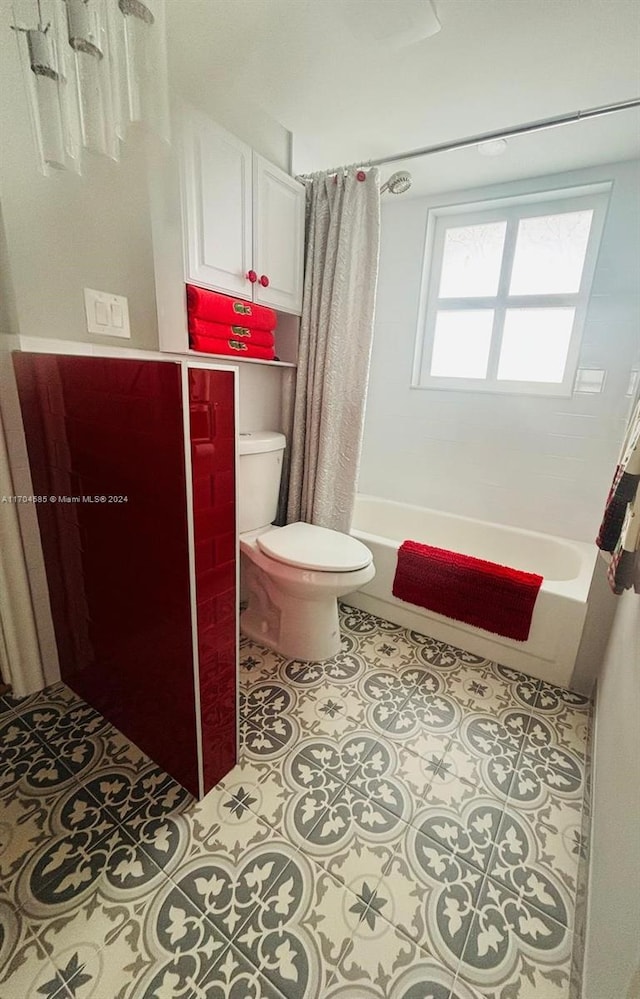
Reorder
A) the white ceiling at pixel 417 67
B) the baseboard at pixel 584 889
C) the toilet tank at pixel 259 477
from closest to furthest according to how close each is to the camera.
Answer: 1. the baseboard at pixel 584 889
2. the white ceiling at pixel 417 67
3. the toilet tank at pixel 259 477

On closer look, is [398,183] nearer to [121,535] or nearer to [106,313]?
[106,313]

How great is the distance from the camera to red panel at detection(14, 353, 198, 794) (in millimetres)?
817

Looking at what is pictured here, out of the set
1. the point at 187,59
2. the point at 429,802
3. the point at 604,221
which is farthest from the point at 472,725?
the point at 187,59

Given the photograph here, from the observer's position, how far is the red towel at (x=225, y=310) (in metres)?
1.32

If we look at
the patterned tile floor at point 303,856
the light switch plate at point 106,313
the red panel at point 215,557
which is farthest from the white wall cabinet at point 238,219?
the patterned tile floor at point 303,856

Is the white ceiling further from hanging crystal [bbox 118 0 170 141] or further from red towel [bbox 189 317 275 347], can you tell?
red towel [bbox 189 317 275 347]

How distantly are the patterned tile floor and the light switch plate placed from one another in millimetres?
1239

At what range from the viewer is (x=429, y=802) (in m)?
1.07

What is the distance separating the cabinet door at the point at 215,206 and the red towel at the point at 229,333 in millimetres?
126

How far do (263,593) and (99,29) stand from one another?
1.66m

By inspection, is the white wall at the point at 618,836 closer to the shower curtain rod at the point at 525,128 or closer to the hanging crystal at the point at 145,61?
the shower curtain rod at the point at 525,128

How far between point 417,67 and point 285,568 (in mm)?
1703

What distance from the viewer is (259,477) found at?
1.68m

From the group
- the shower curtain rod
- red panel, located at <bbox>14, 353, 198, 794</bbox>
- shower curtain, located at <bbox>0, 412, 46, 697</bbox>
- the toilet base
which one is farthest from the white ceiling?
the toilet base
